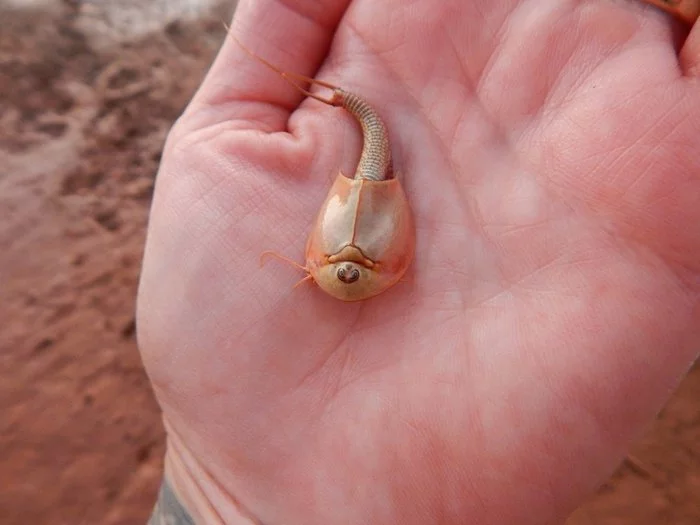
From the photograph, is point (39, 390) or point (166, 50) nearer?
point (39, 390)

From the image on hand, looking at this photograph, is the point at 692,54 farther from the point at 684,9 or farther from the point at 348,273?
the point at 348,273

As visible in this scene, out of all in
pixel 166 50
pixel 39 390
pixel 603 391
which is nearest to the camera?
pixel 603 391

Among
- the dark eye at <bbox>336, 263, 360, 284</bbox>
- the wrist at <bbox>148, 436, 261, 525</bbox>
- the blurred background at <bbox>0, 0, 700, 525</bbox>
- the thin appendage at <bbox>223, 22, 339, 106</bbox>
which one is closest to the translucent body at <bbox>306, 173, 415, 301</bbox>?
the dark eye at <bbox>336, 263, 360, 284</bbox>

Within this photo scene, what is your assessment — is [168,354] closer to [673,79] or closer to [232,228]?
[232,228]

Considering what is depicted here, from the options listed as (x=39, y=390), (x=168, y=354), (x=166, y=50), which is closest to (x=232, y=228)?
(x=168, y=354)

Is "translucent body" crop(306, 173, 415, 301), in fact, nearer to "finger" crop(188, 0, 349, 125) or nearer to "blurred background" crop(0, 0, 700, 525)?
"finger" crop(188, 0, 349, 125)

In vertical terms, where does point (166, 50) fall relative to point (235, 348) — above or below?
below

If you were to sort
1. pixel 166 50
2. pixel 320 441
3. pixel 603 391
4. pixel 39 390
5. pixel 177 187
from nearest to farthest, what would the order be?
pixel 603 391 < pixel 320 441 < pixel 177 187 < pixel 39 390 < pixel 166 50

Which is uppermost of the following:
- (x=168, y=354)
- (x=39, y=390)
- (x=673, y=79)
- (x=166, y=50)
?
(x=673, y=79)
